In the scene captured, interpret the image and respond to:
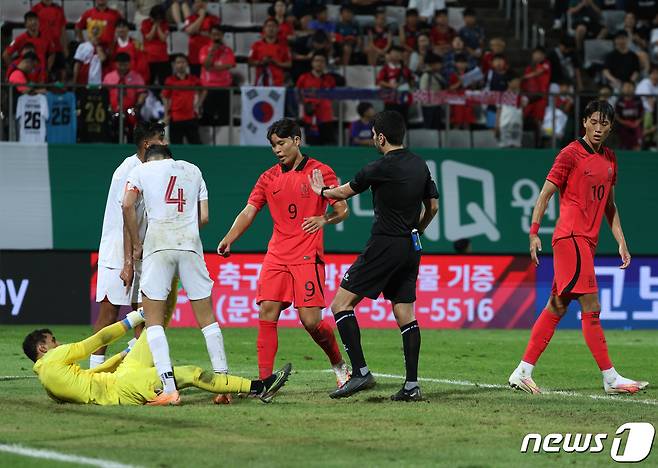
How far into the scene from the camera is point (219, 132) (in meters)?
20.2

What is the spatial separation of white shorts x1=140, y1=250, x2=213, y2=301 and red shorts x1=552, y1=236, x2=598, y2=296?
3.08 metres

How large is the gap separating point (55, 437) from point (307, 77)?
496 inches

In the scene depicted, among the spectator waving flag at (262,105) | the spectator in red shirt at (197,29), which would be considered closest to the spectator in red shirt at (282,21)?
the spectator in red shirt at (197,29)

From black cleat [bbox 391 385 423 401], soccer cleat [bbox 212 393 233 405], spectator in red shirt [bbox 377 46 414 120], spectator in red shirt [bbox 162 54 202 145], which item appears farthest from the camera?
spectator in red shirt [bbox 377 46 414 120]

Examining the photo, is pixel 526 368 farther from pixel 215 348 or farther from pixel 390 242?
pixel 215 348

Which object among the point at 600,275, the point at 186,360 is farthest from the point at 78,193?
the point at 600,275

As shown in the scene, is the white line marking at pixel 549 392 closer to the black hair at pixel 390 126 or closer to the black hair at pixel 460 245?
the black hair at pixel 390 126

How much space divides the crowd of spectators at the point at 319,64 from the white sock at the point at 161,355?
9.19 meters

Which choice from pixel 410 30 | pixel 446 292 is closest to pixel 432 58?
pixel 410 30

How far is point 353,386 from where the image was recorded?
10.8 m

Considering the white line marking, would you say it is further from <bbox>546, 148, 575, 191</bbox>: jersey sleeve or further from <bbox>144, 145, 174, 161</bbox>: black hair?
<bbox>144, 145, 174, 161</bbox>: black hair

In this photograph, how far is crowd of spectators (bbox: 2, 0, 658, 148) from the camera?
65.7 ft

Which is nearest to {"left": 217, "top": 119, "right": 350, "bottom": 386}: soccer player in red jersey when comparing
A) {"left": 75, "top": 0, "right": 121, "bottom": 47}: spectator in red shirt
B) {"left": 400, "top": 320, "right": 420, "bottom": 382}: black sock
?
{"left": 400, "top": 320, "right": 420, "bottom": 382}: black sock

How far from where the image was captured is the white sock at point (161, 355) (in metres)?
10.3
